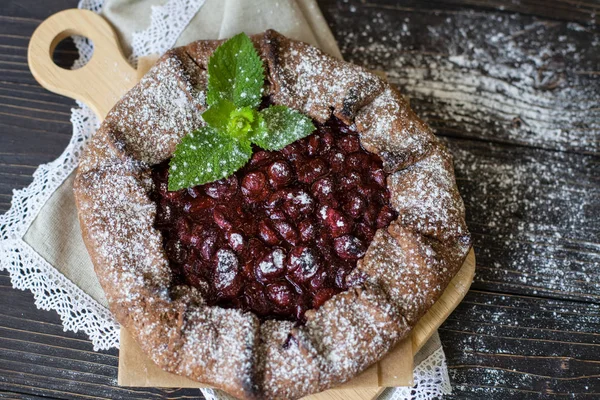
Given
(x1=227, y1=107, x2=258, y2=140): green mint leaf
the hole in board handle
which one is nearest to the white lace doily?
the hole in board handle

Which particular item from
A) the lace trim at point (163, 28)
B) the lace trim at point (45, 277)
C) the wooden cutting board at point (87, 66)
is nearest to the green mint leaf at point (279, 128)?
the wooden cutting board at point (87, 66)

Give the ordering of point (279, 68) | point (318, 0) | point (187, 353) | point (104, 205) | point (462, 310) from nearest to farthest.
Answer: point (187, 353) < point (104, 205) < point (279, 68) < point (462, 310) < point (318, 0)

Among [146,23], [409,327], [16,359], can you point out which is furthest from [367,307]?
[146,23]

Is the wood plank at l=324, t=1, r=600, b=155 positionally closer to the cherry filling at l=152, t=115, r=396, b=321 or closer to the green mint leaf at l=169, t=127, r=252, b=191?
the cherry filling at l=152, t=115, r=396, b=321

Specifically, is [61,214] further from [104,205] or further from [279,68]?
[279,68]

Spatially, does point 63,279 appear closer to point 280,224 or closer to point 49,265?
point 49,265

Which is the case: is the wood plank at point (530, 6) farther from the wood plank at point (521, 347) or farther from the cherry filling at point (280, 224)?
the wood plank at point (521, 347)
